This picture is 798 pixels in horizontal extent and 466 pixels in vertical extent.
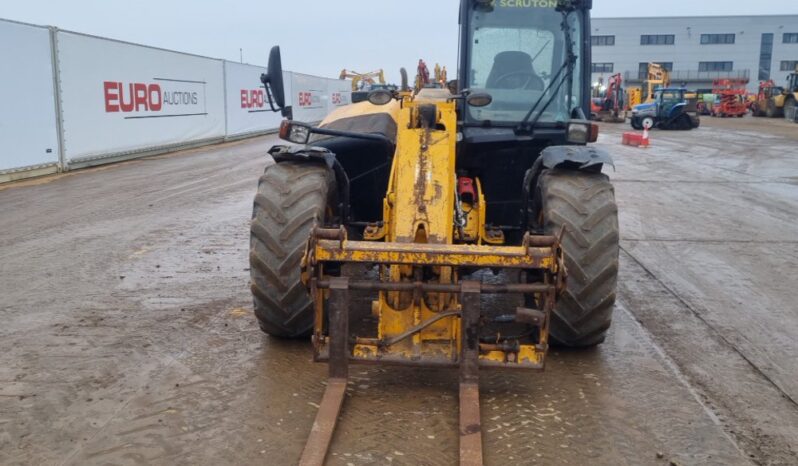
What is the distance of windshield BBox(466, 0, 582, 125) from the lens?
245 inches

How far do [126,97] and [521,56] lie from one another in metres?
14.3

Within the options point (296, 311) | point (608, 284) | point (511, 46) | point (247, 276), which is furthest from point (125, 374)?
point (511, 46)

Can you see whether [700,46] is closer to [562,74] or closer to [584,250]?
[562,74]

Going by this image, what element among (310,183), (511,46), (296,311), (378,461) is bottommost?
(378,461)

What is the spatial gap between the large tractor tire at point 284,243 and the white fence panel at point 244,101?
21956 millimetres

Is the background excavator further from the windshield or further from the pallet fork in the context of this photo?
the pallet fork

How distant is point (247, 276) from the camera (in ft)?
23.5

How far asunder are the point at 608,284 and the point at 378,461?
1.96 meters

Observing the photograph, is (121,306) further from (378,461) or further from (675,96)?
(675,96)

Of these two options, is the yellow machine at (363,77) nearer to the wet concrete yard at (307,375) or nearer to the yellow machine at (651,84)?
the yellow machine at (651,84)

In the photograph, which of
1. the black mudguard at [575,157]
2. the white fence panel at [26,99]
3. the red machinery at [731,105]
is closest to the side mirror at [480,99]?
the black mudguard at [575,157]

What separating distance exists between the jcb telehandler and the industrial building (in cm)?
7955

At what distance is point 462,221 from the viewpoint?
482cm

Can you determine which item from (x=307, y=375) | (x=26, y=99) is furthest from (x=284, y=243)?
(x=26, y=99)
